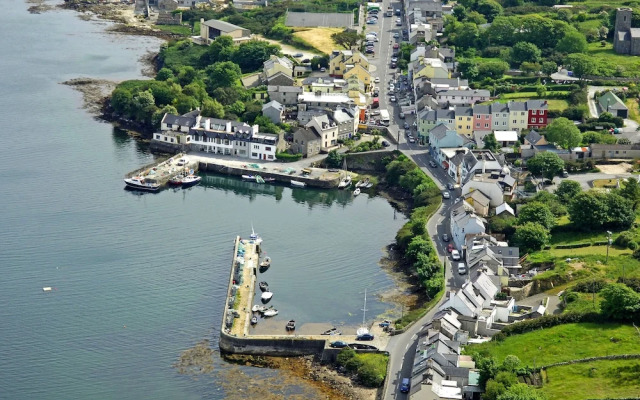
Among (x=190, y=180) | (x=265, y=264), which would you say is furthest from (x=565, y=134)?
(x=190, y=180)

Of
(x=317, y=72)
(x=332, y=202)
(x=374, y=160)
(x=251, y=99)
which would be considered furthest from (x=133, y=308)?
(x=317, y=72)

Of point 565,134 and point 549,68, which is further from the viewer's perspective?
point 549,68

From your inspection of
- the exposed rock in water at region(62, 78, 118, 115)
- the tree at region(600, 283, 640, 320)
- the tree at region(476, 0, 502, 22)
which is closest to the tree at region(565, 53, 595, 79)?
the tree at region(476, 0, 502, 22)

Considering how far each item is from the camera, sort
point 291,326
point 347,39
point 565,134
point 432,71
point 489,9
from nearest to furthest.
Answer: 1. point 291,326
2. point 565,134
3. point 432,71
4. point 347,39
5. point 489,9

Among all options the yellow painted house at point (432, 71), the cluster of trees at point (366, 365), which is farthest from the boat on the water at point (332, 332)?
the yellow painted house at point (432, 71)

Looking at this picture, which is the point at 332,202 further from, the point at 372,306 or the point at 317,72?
the point at 317,72

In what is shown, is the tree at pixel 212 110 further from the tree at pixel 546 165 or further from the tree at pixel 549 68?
the tree at pixel 549 68

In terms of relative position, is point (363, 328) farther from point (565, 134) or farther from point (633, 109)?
point (633, 109)

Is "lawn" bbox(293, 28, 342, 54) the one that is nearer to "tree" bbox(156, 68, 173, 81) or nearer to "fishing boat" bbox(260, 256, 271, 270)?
"tree" bbox(156, 68, 173, 81)
